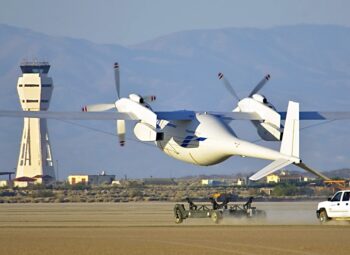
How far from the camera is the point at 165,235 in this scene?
147 ft

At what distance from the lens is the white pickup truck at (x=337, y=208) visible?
5059 cm

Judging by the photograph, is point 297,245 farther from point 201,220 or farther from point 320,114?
point 320,114

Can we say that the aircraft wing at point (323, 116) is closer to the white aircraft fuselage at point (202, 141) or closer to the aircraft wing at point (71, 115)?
the white aircraft fuselage at point (202, 141)

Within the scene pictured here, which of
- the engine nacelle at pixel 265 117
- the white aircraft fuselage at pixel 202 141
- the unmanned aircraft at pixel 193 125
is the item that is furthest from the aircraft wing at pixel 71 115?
the engine nacelle at pixel 265 117

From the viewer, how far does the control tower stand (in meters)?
189

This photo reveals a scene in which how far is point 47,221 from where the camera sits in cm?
5791

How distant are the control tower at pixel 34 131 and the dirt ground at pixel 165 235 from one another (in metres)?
127

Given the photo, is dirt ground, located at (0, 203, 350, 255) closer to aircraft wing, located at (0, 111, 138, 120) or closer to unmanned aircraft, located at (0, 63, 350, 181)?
unmanned aircraft, located at (0, 63, 350, 181)

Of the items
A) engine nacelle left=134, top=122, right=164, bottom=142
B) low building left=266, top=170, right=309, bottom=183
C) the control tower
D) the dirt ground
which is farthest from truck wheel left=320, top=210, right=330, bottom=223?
the control tower

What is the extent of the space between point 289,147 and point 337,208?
5396 millimetres

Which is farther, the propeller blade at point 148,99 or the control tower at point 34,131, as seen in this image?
the control tower at point 34,131

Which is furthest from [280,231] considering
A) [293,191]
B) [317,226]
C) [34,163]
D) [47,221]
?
[34,163]

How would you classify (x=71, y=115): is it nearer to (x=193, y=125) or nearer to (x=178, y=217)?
(x=193, y=125)

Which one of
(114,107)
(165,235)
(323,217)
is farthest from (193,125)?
(165,235)
